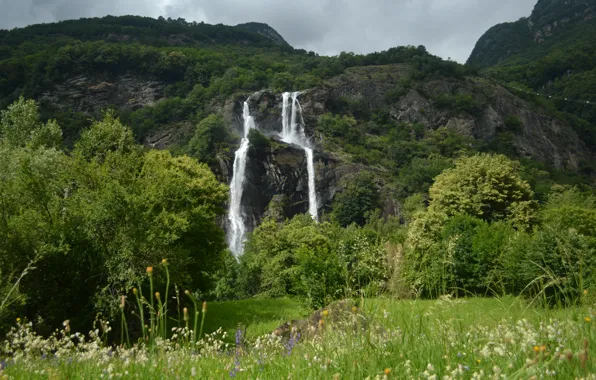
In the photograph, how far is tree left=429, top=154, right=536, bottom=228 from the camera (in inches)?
1607

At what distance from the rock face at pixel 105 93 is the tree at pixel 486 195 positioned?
9639cm

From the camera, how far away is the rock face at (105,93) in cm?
11819

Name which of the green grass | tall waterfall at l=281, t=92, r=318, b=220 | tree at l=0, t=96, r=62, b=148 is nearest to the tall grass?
the green grass

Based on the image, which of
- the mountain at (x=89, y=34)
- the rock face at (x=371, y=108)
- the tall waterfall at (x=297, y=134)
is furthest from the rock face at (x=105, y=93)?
the tall waterfall at (x=297, y=134)

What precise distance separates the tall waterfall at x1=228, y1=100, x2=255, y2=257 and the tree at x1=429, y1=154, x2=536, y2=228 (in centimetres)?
2715

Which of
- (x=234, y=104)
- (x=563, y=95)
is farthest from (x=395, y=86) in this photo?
(x=563, y=95)

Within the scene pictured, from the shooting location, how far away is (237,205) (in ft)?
228

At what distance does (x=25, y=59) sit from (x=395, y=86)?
9673 centimetres

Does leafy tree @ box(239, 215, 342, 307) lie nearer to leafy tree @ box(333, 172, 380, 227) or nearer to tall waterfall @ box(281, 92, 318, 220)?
leafy tree @ box(333, 172, 380, 227)

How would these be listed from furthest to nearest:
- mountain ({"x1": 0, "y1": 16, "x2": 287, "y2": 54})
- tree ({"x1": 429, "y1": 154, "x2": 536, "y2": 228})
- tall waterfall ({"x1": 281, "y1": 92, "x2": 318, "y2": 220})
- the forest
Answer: mountain ({"x1": 0, "y1": 16, "x2": 287, "y2": 54})
tall waterfall ({"x1": 281, "y1": 92, "x2": 318, "y2": 220})
tree ({"x1": 429, "y1": 154, "x2": 536, "y2": 228})
the forest

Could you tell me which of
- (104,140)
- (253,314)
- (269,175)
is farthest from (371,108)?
(253,314)

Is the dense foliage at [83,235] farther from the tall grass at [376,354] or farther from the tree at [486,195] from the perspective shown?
the tree at [486,195]

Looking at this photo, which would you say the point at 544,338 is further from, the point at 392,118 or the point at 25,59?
the point at 25,59

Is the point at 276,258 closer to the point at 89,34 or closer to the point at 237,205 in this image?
the point at 237,205
